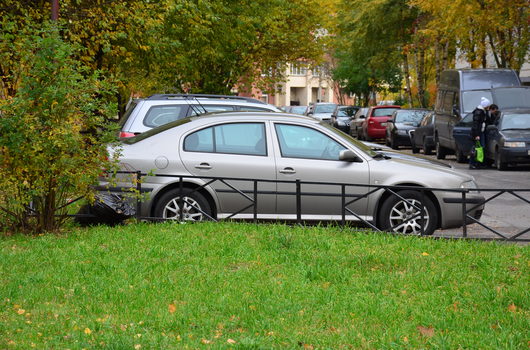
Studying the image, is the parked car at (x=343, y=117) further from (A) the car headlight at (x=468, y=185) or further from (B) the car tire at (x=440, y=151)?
(A) the car headlight at (x=468, y=185)

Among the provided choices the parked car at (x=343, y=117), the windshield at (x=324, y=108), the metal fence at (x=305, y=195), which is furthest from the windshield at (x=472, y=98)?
the windshield at (x=324, y=108)

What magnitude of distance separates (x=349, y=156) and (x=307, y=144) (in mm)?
578

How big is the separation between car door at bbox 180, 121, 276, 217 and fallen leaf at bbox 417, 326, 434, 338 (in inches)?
187

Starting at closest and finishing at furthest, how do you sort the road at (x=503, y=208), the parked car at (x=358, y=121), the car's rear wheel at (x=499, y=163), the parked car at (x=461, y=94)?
the road at (x=503, y=208), the car's rear wheel at (x=499, y=163), the parked car at (x=461, y=94), the parked car at (x=358, y=121)

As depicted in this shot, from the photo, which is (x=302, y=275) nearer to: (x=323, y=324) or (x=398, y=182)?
(x=323, y=324)

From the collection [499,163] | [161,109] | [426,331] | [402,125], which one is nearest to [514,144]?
[499,163]

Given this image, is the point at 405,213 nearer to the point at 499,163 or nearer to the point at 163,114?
the point at 163,114

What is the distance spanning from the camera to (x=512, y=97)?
90.3 feet

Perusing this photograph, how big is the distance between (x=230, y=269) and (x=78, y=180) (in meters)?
2.48

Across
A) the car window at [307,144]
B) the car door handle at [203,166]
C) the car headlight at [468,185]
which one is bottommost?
the car headlight at [468,185]

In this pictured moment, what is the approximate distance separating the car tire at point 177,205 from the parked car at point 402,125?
25863 millimetres

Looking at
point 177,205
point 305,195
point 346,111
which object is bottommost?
point 177,205

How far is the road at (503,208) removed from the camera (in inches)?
486

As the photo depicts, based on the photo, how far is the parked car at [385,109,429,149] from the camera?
36869mm
